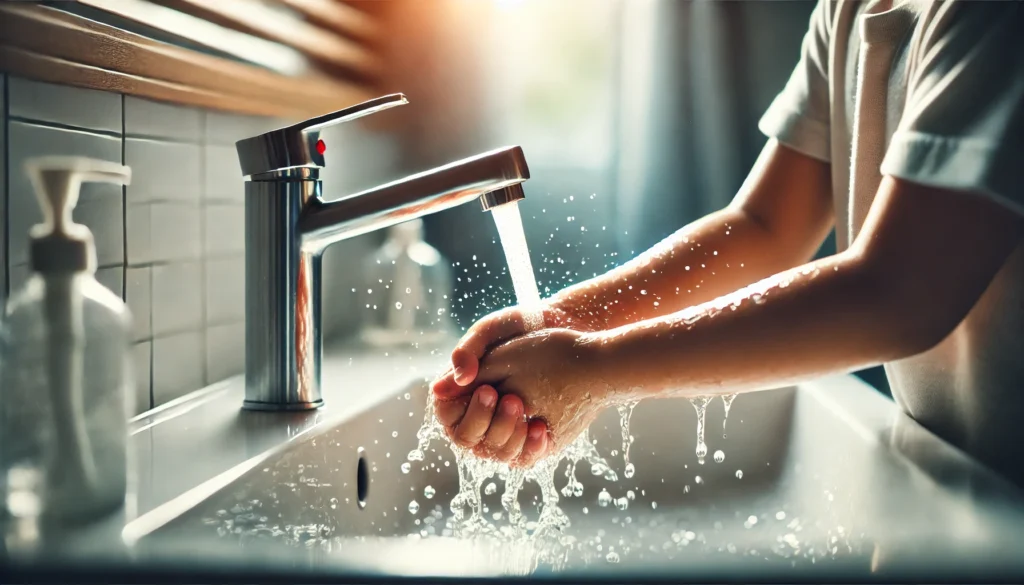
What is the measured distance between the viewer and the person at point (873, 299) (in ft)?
1.63

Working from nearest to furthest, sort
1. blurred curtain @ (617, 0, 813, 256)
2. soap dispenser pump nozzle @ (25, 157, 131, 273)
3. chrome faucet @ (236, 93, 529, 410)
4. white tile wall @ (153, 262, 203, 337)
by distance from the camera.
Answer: soap dispenser pump nozzle @ (25, 157, 131, 273) → chrome faucet @ (236, 93, 529, 410) → white tile wall @ (153, 262, 203, 337) → blurred curtain @ (617, 0, 813, 256)

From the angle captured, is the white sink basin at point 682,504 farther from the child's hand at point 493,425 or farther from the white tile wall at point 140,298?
the white tile wall at point 140,298

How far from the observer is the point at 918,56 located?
0.56 m

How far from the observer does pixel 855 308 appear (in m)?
0.50

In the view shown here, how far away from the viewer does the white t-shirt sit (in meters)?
0.49

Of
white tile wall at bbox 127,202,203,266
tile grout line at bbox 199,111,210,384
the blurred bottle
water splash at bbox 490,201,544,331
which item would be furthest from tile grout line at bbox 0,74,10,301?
the blurred bottle

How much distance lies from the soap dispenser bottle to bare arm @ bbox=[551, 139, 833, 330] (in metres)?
0.32

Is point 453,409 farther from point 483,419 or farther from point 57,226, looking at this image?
point 57,226

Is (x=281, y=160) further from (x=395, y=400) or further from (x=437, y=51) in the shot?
(x=437, y=51)

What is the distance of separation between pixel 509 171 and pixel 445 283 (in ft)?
1.69

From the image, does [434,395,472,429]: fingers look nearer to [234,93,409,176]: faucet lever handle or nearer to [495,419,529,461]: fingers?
[495,419,529,461]: fingers

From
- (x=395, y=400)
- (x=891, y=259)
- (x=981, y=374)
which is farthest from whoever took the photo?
(x=395, y=400)

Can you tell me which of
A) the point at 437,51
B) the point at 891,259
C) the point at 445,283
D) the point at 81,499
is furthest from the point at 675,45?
the point at 81,499

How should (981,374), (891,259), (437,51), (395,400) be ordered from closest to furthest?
1. (891,259)
2. (981,374)
3. (395,400)
4. (437,51)
